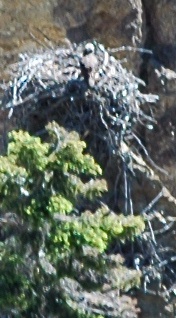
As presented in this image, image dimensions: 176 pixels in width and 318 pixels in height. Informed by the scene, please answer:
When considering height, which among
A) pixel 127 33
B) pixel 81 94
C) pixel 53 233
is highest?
pixel 127 33

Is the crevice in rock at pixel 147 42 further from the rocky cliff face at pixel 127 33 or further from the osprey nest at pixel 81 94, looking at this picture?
the osprey nest at pixel 81 94

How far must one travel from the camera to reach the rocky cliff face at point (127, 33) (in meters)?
4.58

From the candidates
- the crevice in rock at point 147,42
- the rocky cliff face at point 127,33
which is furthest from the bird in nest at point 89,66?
the crevice in rock at point 147,42

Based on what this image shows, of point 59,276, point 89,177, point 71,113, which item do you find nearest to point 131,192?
point 89,177

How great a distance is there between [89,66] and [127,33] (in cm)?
42

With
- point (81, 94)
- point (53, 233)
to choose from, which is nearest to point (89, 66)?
point (81, 94)

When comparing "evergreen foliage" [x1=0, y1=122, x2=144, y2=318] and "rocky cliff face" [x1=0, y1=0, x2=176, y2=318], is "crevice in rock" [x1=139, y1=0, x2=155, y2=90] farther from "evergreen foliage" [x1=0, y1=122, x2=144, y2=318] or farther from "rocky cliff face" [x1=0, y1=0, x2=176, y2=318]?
"evergreen foliage" [x1=0, y1=122, x2=144, y2=318]

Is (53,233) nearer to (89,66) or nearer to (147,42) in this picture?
(89,66)

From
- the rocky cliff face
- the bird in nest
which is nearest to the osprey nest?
the bird in nest

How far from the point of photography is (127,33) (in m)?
4.59

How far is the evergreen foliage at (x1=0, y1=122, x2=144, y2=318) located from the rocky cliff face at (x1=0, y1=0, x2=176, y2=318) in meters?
0.78

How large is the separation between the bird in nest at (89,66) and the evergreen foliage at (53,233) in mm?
456

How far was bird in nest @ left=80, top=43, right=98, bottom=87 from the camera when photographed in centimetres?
425

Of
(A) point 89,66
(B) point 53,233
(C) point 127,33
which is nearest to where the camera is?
(B) point 53,233
